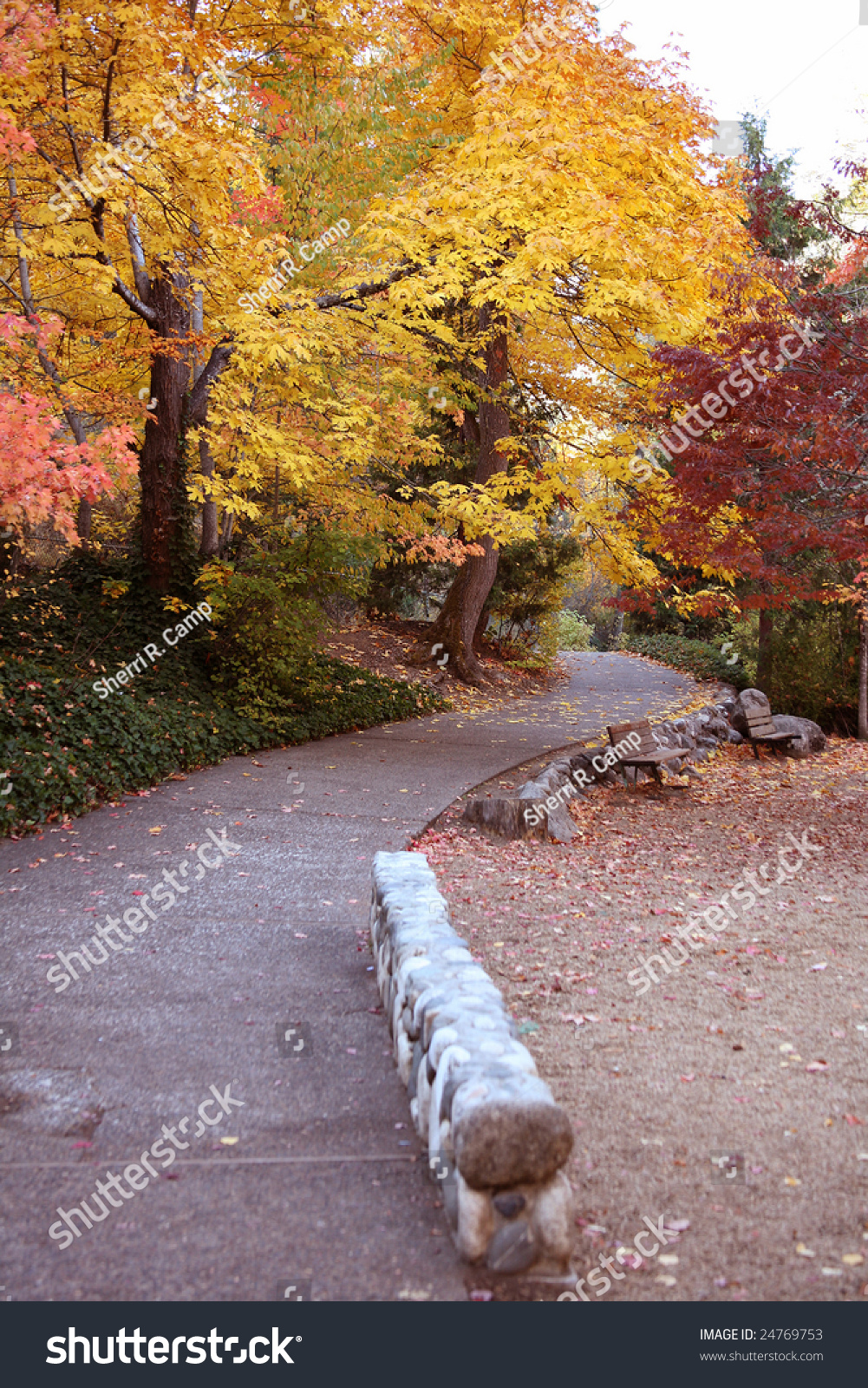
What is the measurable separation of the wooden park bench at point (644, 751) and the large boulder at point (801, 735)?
2501 millimetres

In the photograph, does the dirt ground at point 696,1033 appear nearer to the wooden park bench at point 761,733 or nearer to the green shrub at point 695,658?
the wooden park bench at point 761,733

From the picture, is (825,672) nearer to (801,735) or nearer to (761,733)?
(801,735)

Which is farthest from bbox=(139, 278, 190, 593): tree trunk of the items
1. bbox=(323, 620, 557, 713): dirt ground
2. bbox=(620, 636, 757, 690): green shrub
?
bbox=(620, 636, 757, 690): green shrub

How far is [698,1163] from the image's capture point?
3098 mm

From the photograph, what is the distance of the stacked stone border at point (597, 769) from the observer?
7.51 meters

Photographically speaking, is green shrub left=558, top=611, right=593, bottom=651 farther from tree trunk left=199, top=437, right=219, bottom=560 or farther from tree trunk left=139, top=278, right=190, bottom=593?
tree trunk left=139, top=278, right=190, bottom=593

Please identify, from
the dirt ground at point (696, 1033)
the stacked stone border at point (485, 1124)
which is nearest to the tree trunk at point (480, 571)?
the dirt ground at point (696, 1033)

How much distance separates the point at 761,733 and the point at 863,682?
7.50ft

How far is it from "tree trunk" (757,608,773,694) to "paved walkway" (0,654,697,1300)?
347 inches

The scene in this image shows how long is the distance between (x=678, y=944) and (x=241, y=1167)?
3.02 m

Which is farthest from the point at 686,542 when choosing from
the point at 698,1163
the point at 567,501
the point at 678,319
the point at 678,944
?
the point at 698,1163

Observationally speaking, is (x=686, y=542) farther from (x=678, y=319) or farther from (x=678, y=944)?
(x=678, y=944)

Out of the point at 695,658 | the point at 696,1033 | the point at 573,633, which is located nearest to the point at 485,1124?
the point at 696,1033

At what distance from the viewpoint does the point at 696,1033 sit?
4.13 meters
